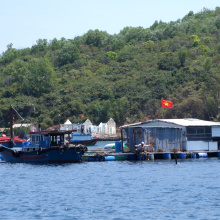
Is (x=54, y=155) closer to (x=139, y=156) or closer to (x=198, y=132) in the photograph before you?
(x=139, y=156)

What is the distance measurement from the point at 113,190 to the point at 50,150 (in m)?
21.8

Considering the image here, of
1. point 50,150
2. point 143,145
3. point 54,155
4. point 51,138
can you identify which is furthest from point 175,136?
point 50,150

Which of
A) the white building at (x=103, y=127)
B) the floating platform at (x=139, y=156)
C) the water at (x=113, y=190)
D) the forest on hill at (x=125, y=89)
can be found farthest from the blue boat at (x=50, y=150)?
the white building at (x=103, y=127)

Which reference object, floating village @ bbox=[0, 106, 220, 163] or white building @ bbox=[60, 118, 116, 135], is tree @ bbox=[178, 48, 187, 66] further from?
floating village @ bbox=[0, 106, 220, 163]

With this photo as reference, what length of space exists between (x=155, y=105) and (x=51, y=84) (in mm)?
49300

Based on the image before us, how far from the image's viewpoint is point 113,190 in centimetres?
4325

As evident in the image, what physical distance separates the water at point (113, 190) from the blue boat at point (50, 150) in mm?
1554

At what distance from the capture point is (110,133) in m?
148

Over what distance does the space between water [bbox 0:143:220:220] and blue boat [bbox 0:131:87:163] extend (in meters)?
1.55

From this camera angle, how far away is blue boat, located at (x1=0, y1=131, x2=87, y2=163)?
63.8m

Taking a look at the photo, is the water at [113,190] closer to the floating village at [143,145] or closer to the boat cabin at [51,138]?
the floating village at [143,145]

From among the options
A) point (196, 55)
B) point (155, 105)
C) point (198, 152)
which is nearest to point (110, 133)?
point (155, 105)

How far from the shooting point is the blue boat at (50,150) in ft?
209

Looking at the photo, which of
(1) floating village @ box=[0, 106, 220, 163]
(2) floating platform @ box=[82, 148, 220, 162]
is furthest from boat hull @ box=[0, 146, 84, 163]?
(2) floating platform @ box=[82, 148, 220, 162]
